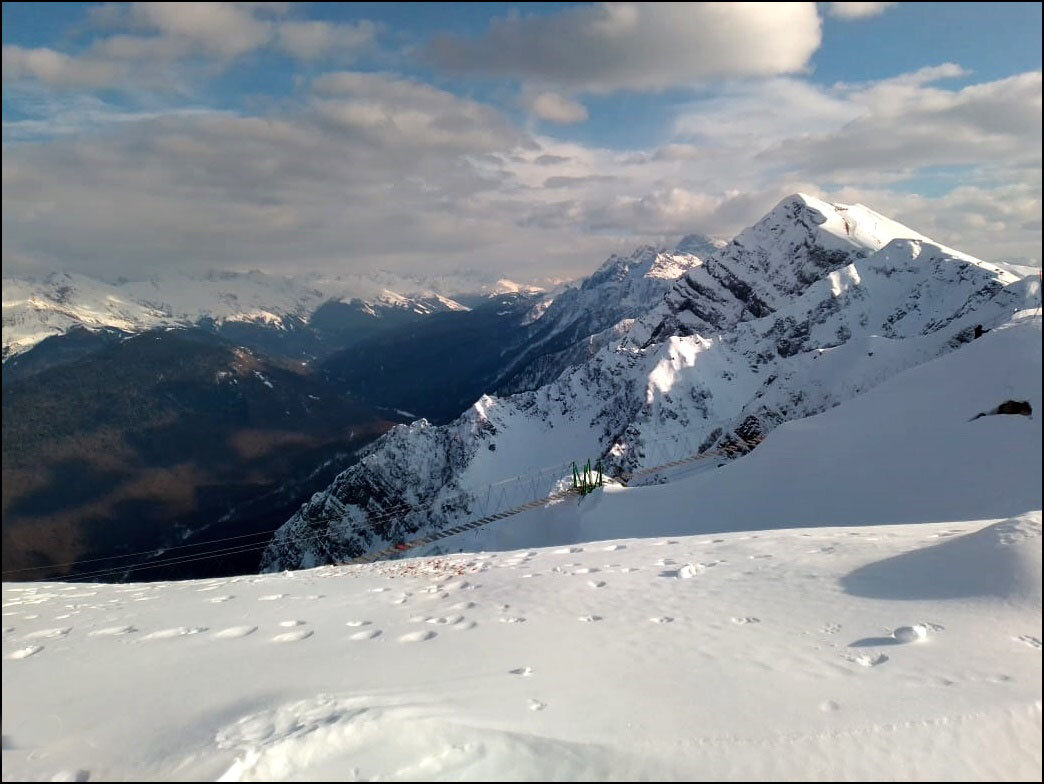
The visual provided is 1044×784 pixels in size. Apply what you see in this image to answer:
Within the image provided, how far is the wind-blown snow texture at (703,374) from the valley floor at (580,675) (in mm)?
45144

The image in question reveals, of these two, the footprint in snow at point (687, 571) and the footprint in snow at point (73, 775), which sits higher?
the footprint in snow at point (73, 775)

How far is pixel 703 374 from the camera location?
106250 mm

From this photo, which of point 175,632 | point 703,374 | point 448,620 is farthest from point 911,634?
point 703,374

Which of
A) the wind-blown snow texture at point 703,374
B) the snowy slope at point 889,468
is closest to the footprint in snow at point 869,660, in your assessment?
the snowy slope at point 889,468

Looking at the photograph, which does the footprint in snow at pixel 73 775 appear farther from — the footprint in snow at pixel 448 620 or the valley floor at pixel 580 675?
the footprint in snow at pixel 448 620

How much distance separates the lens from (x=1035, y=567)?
8781 millimetres

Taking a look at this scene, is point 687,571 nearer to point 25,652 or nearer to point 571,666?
point 571,666

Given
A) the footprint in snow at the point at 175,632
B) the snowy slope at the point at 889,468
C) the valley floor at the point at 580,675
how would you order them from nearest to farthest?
the valley floor at the point at 580,675
the footprint in snow at the point at 175,632
the snowy slope at the point at 889,468

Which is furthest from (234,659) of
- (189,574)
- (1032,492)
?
(189,574)

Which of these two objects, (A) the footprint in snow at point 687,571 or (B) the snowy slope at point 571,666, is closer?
(B) the snowy slope at point 571,666

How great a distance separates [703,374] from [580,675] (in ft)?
340

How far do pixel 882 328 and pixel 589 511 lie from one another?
80.9m

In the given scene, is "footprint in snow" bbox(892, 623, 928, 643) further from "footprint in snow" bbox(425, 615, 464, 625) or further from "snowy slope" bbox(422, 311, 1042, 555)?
"snowy slope" bbox(422, 311, 1042, 555)

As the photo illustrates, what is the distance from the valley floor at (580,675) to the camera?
5617 millimetres
